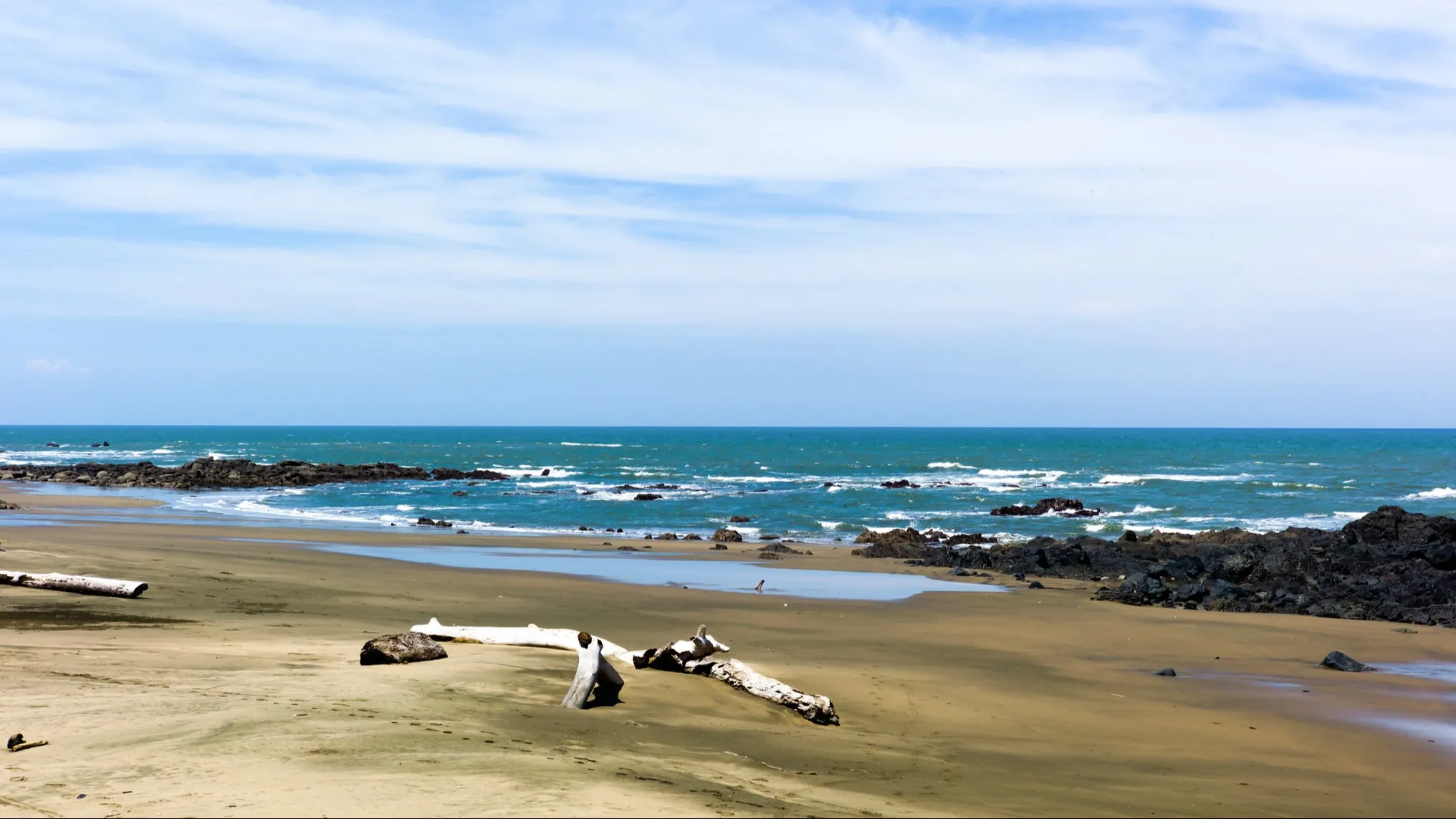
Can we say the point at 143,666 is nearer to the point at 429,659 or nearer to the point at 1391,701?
the point at 429,659

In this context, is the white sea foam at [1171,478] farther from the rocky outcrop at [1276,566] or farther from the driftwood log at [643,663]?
the driftwood log at [643,663]

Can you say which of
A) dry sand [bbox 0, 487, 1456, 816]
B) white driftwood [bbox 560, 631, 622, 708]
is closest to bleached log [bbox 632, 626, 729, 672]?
dry sand [bbox 0, 487, 1456, 816]

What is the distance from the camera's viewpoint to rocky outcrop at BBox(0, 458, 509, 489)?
53.5 metres

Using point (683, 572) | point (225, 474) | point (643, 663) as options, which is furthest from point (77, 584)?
point (225, 474)

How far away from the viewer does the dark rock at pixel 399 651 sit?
943cm

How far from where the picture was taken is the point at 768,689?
910 cm

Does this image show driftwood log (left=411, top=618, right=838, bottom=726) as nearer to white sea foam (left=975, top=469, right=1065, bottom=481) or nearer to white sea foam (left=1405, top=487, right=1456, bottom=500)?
white sea foam (left=1405, top=487, right=1456, bottom=500)

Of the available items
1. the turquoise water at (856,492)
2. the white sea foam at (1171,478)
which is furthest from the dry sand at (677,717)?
the white sea foam at (1171,478)

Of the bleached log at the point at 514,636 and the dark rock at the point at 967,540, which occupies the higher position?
the bleached log at the point at 514,636

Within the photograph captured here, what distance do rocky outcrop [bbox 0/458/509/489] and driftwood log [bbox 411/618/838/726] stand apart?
47314 millimetres

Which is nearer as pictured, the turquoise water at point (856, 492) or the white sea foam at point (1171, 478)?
the turquoise water at point (856, 492)

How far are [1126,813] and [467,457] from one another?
93.9m

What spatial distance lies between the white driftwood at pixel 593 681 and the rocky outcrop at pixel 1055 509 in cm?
3377

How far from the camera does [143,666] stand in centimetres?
870
